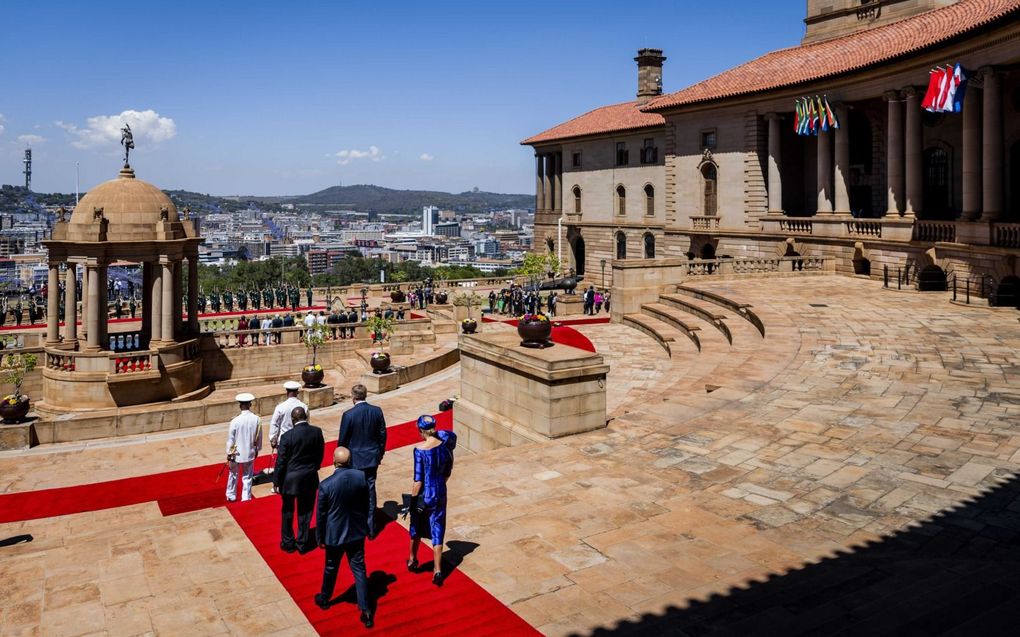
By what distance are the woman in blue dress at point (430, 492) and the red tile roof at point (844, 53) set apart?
92.6ft

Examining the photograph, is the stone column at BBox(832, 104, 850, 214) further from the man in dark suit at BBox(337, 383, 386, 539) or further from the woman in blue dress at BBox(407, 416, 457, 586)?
the woman in blue dress at BBox(407, 416, 457, 586)

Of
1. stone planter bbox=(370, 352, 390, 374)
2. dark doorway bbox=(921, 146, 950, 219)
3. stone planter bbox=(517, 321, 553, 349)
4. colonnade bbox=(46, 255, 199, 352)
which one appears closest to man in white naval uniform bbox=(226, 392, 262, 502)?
stone planter bbox=(517, 321, 553, 349)

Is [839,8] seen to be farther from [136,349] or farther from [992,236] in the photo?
[136,349]

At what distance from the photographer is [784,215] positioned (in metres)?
48.4

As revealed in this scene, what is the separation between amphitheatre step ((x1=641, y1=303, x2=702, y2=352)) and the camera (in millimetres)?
27953

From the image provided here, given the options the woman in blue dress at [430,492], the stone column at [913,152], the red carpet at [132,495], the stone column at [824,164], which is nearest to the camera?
the woman in blue dress at [430,492]

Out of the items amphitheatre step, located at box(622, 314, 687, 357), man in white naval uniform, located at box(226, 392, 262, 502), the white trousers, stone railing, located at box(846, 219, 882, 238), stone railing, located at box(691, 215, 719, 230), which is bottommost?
the white trousers

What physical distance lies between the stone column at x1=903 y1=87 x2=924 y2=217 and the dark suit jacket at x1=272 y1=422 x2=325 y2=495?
3504 centimetres

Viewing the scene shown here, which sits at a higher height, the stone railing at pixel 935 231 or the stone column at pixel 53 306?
the stone railing at pixel 935 231

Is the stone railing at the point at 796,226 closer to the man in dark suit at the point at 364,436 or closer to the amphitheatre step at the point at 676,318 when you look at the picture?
the amphitheatre step at the point at 676,318

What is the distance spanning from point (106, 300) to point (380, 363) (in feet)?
33.7

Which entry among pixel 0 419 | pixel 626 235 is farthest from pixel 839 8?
pixel 0 419

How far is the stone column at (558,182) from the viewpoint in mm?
79375

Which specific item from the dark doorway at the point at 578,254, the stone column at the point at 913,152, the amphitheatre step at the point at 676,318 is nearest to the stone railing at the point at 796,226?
the stone column at the point at 913,152
